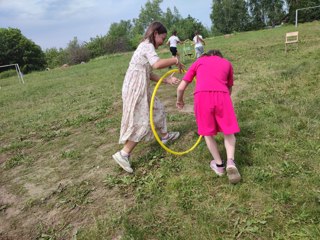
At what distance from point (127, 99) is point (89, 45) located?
225 feet

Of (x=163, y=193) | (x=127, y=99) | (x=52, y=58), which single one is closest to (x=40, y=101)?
(x=127, y=99)

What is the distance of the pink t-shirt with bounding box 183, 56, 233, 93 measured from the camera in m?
3.53

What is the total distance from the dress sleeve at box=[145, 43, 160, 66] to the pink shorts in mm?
858

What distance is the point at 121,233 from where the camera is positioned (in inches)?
128

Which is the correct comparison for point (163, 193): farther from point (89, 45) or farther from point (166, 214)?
point (89, 45)

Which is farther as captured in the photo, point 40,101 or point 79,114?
point 40,101

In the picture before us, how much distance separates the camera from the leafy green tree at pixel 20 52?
5331 centimetres

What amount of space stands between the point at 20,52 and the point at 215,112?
5843cm

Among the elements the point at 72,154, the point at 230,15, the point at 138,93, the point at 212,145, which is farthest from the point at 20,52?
the point at 212,145

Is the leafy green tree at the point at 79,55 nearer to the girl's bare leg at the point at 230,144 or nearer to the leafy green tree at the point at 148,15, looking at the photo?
the leafy green tree at the point at 148,15

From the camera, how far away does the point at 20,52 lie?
54.8m

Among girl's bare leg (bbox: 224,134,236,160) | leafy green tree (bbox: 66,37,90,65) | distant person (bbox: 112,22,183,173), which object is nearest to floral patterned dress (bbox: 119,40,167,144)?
distant person (bbox: 112,22,183,173)

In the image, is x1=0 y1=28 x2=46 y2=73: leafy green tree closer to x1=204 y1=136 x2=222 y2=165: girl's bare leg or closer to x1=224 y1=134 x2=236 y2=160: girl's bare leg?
x1=204 y1=136 x2=222 y2=165: girl's bare leg

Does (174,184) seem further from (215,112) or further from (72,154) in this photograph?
(72,154)
